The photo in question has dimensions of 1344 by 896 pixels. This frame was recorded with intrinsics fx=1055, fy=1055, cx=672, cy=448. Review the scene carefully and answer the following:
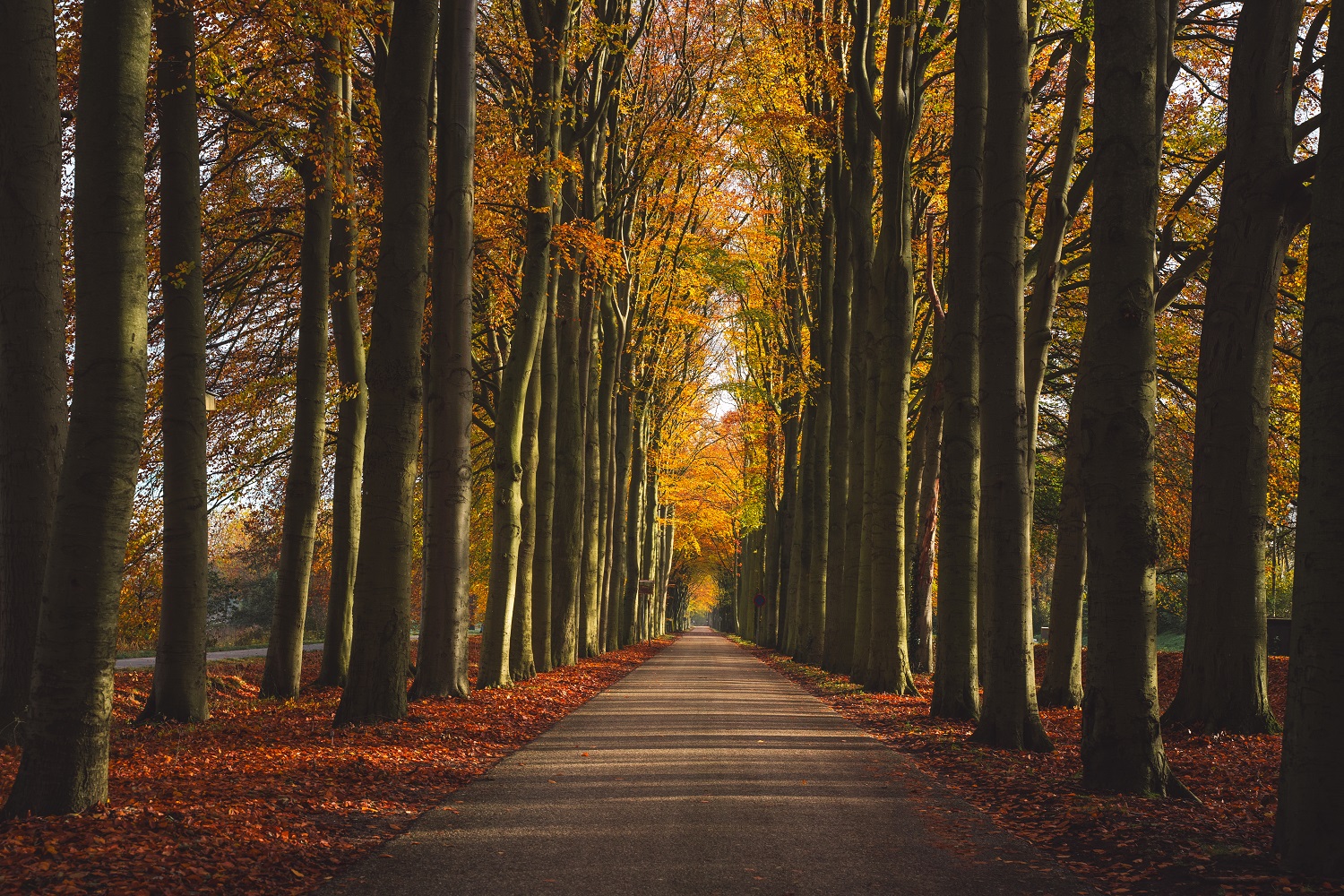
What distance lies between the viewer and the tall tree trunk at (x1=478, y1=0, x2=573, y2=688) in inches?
655

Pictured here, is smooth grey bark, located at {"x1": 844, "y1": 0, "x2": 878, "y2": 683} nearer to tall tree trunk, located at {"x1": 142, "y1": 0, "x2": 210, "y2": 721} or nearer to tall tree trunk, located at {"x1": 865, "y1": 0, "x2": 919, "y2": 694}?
tall tree trunk, located at {"x1": 865, "y1": 0, "x2": 919, "y2": 694}

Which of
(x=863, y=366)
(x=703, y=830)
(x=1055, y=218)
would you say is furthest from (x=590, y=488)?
(x=703, y=830)

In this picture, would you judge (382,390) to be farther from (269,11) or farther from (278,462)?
(278,462)

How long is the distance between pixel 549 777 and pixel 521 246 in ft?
42.2

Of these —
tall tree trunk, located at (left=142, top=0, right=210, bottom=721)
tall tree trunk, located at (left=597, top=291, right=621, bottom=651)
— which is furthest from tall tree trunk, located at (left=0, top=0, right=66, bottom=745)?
tall tree trunk, located at (left=597, top=291, right=621, bottom=651)

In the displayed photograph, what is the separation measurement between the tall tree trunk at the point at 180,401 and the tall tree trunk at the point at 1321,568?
9749 mm

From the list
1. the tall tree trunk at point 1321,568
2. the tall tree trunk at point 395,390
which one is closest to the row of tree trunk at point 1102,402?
the tall tree trunk at point 1321,568

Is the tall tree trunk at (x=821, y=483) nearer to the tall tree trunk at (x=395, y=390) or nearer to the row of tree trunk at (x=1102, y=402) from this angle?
the row of tree trunk at (x=1102, y=402)

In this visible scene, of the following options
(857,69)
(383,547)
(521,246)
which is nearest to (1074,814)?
(383,547)

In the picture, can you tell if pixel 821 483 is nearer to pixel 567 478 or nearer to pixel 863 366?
pixel 863 366

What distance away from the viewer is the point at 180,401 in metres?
10.9

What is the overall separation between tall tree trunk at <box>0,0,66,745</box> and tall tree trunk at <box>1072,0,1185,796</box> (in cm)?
824

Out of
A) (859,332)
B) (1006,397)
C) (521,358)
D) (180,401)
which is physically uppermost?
(859,332)

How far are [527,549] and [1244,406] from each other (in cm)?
1124
